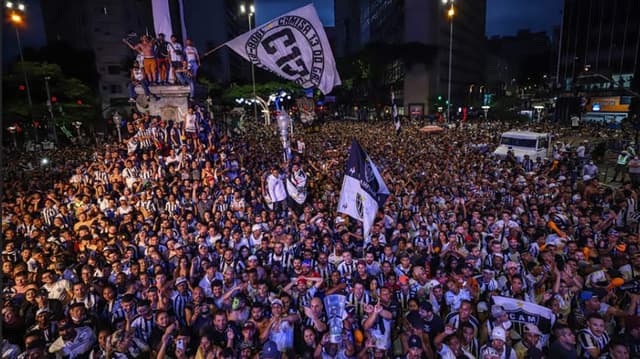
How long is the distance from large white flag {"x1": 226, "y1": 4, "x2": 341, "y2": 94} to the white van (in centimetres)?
1346

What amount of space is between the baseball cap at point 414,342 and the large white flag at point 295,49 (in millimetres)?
5923

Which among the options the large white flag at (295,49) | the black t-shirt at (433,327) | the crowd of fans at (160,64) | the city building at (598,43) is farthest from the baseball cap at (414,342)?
the city building at (598,43)

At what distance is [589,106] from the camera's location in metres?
50.7

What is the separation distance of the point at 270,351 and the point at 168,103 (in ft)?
42.8

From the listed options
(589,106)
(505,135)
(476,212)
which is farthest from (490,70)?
(476,212)

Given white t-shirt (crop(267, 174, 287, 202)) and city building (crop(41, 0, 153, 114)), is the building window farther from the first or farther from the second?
white t-shirt (crop(267, 174, 287, 202))

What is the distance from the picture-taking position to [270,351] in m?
5.24

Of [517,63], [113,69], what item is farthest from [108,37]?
[517,63]

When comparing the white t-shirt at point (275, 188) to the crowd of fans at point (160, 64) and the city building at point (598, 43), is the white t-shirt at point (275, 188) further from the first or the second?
the city building at point (598, 43)

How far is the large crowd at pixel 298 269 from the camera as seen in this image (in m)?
5.35

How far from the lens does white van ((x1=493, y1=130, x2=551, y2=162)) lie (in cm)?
1886

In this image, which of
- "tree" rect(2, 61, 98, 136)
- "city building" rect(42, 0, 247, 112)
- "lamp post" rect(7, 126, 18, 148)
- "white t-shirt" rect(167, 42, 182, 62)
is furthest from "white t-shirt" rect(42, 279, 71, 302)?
"city building" rect(42, 0, 247, 112)

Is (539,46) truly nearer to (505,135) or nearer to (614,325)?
(505,135)

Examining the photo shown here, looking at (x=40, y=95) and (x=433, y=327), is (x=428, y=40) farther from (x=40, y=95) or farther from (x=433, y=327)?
(x=433, y=327)
